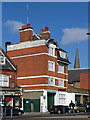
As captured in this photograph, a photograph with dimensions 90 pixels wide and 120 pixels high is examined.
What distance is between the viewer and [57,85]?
59531 mm

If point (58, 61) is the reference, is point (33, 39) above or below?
above

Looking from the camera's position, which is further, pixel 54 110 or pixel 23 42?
pixel 23 42

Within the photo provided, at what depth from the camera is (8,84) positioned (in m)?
50.8

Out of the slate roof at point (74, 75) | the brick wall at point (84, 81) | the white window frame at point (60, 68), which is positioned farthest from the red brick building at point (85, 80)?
the white window frame at point (60, 68)

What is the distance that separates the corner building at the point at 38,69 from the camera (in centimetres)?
5500

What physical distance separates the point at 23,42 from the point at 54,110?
60.6 feet

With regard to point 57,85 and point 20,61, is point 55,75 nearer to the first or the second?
point 57,85

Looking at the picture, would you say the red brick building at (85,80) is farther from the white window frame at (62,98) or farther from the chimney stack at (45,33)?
the chimney stack at (45,33)

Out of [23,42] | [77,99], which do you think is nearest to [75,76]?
[77,99]

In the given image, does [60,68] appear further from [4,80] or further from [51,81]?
[4,80]

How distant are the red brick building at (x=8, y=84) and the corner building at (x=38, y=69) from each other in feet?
15.4

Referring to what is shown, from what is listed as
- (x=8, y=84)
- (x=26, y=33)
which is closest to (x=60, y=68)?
(x=26, y=33)

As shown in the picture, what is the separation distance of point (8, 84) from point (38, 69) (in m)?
7.63

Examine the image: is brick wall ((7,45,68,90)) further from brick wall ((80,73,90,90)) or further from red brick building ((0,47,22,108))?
brick wall ((80,73,90,90))
